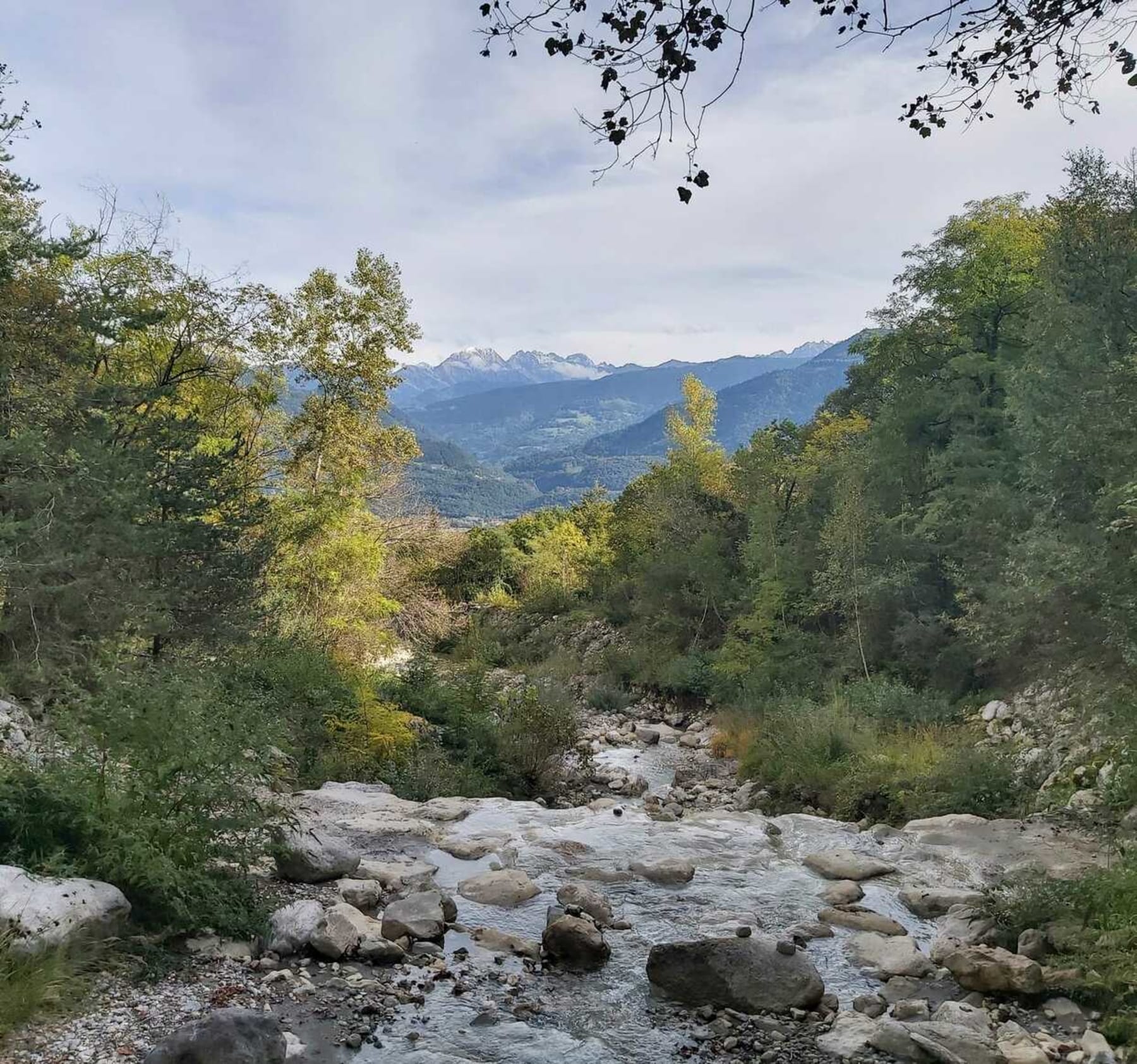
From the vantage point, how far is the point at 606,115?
3203 mm

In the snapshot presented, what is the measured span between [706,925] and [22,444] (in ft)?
26.3

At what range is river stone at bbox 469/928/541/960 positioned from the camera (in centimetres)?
523

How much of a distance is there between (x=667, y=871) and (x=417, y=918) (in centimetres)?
250

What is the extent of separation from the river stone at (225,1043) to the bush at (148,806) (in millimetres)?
964

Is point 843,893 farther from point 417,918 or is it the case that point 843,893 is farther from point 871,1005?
point 417,918

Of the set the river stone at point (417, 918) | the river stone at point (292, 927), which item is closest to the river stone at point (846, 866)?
the river stone at point (417, 918)

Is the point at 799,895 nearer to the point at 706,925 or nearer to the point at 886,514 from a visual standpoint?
the point at 706,925

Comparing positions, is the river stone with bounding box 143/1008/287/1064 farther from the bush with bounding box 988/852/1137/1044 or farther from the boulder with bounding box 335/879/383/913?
the bush with bounding box 988/852/1137/1044

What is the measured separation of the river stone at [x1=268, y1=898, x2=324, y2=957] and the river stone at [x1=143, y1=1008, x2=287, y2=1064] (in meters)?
1.12

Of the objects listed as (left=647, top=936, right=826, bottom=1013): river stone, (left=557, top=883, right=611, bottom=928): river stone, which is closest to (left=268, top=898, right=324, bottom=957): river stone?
(left=557, top=883, right=611, bottom=928): river stone

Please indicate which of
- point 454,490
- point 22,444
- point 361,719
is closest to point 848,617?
point 361,719

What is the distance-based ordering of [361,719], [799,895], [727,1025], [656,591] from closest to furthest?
[727,1025] < [799,895] < [361,719] < [656,591]

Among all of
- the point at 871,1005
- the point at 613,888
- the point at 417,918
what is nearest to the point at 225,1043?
the point at 417,918

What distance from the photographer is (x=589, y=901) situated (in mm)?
6113
